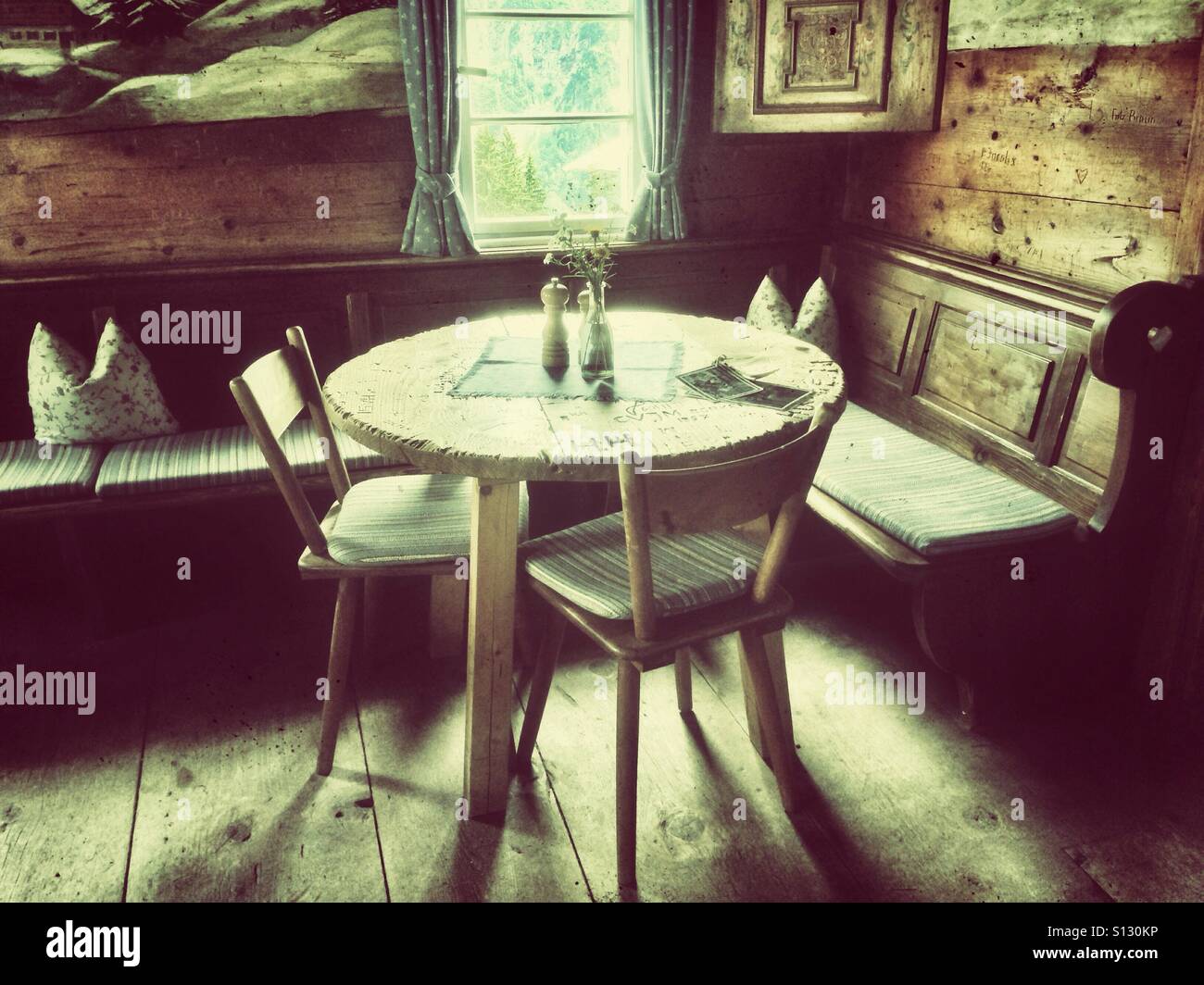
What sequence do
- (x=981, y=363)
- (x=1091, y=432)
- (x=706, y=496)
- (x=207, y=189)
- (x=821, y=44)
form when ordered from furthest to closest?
(x=207, y=189)
(x=821, y=44)
(x=981, y=363)
(x=1091, y=432)
(x=706, y=496)

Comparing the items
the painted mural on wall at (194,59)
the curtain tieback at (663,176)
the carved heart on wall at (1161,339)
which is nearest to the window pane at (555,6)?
the painted mural on wall at (194,59)

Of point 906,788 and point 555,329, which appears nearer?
point 906,788

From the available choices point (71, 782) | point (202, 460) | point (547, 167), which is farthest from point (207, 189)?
point (71, 782)

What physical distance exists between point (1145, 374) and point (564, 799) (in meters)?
1.65

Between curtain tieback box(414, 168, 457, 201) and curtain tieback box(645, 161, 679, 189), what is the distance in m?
0.71

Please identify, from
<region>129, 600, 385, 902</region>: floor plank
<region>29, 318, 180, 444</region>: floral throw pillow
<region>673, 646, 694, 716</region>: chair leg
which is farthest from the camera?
<region>29, 318, 180, 444</region>: floral throw pillow

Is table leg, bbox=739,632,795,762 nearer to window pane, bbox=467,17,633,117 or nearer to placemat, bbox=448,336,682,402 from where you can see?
placemat, bbox=448,336,682,402

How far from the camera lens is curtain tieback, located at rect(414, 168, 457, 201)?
10.7 ft

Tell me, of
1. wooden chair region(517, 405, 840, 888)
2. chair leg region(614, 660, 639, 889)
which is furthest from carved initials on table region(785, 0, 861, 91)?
chair leg region(614, 660, 639, 889)

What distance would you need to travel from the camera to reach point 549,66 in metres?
3.45

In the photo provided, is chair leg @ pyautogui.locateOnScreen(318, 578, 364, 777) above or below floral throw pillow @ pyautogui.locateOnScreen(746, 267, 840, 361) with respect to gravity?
below

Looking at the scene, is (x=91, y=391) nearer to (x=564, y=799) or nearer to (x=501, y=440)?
(x=501, y=440)
